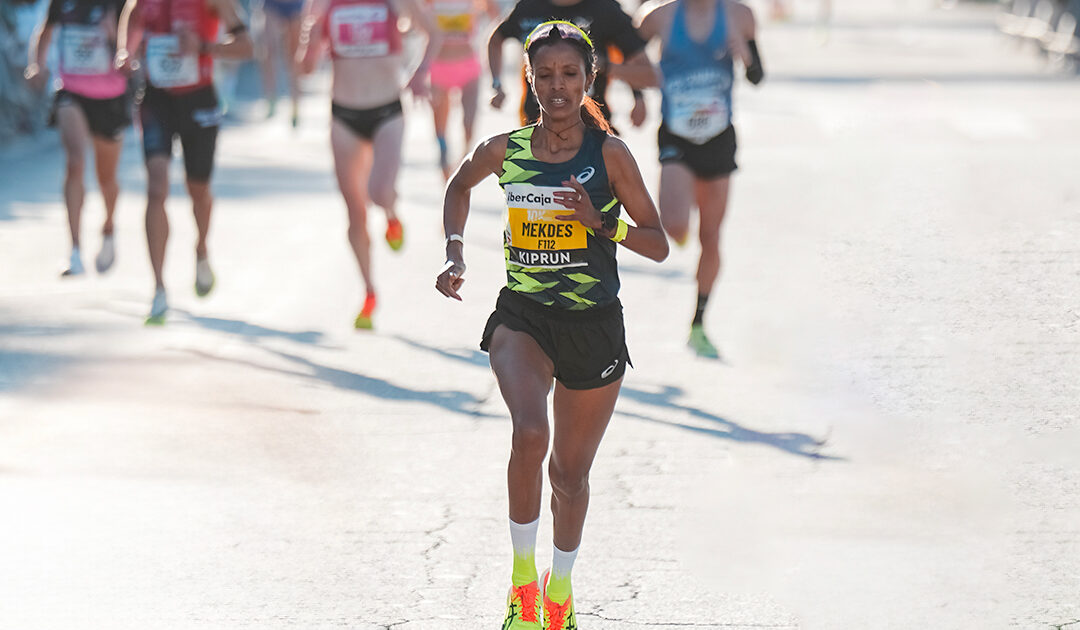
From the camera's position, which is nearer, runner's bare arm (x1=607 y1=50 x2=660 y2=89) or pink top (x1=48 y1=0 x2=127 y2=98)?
runner's bare arm (x1=607 y1=50 x2=660 y2=89)

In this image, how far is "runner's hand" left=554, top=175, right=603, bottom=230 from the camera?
5.04 meters

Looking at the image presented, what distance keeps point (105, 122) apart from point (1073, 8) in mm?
19923

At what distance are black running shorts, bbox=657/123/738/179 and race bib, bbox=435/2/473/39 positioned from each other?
506 centimetres

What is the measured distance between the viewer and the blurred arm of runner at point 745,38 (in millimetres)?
8984

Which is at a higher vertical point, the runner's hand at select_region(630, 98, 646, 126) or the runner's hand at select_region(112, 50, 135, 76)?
the runner's hand at select_region(630, 98, 646, 126)

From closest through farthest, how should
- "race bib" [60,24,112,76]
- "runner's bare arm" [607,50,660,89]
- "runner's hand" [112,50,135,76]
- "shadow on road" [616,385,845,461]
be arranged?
"shadow on road" [616,385,845,461] → "runner's bare arm" [607,50,660,89] → "runner's hand" [112,50,135,76] → "race bib" [60,24,112,76]

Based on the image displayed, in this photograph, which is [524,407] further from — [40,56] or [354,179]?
[40,56]

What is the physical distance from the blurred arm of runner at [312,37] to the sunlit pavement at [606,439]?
1442 mm

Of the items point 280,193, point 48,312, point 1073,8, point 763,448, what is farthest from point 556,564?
point 1073,8

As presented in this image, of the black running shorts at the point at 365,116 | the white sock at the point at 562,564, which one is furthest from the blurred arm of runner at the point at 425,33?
the white sock at the point at 562,564

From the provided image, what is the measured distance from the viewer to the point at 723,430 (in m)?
7.74

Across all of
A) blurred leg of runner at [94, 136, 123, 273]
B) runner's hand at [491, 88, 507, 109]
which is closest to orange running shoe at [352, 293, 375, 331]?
runner's hand at [491, 88, 507, 109]

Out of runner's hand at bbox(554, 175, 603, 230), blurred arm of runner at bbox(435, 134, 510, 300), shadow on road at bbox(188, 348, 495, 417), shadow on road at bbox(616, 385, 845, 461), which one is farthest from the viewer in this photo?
shadow on road at bbox(188, 348, 495, 417)

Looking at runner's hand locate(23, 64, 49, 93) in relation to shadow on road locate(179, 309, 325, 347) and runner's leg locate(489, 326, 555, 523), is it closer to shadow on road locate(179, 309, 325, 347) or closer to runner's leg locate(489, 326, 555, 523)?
shadow on road locate(179, 309, 325, 347)
